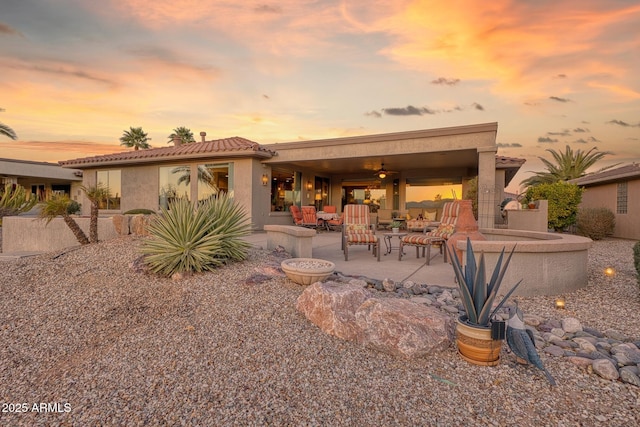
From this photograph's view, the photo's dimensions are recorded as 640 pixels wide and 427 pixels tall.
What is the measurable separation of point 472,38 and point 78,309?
31.4 ft

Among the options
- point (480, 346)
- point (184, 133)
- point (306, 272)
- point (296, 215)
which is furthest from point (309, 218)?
point (184, 133)

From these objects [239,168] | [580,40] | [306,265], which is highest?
[580,40]

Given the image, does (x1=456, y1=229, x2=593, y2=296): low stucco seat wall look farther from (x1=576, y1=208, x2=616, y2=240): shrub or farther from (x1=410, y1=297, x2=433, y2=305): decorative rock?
(x1=576, y1=208, x2=616, y2=240): shrub

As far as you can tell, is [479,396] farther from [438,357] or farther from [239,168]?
[239,168]

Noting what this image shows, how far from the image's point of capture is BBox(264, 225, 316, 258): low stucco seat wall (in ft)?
18.0

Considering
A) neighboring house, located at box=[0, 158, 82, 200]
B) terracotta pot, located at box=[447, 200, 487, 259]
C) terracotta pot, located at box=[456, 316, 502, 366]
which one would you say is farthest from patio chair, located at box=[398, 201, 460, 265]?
neighboring house, located at box=[0, 158, 82, 200]

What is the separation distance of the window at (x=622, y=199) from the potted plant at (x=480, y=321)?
13.4 m

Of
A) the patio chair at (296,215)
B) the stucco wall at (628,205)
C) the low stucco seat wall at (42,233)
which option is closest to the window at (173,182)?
the patio chair at (296,215)

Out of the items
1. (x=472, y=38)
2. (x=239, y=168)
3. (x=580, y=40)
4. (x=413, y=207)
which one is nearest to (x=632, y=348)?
(x=472, y=38)

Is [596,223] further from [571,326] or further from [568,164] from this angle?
[568,164]

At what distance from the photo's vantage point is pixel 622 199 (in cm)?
1181

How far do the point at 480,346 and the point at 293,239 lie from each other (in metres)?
3.83

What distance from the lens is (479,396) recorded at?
2.04 m

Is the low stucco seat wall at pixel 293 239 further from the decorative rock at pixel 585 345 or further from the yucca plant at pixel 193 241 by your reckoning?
the decorative rock at pixel 585 345
